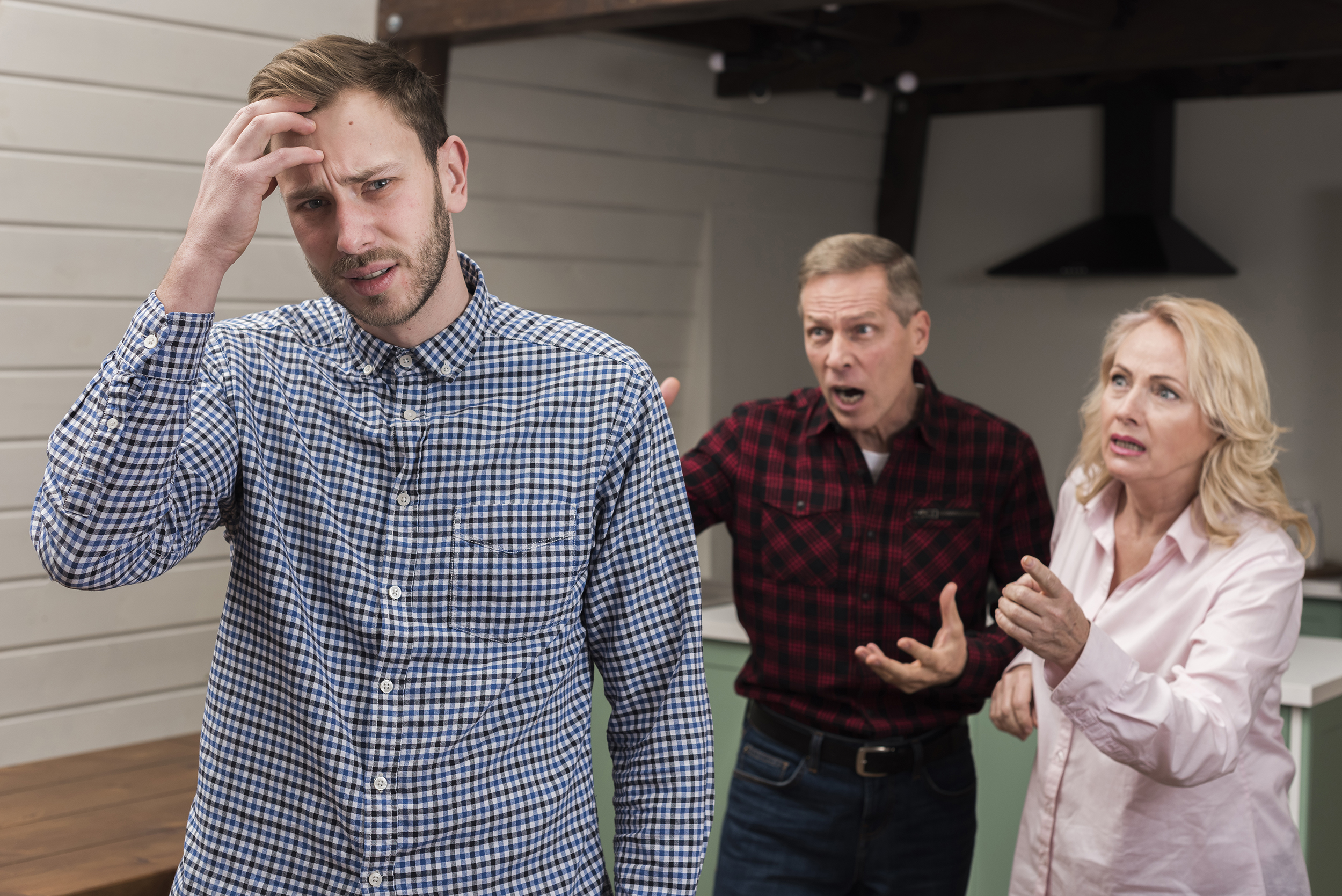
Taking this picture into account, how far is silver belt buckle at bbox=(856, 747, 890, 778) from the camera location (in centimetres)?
212

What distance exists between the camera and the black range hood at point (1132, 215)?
5.09 m

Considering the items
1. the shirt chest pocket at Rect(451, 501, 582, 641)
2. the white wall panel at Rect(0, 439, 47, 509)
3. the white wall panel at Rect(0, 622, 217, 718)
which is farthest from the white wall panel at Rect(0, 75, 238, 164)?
the shirt chest pocket at Rect(451, 501, 582, 641)

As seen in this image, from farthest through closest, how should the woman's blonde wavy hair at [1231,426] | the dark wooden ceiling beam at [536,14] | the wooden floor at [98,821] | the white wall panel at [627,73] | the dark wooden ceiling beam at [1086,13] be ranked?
the dark wooden ceiling beam at [1086,13] < the white wall panel at [627,73] < the dark wooden ceiling beam at [536,14] < the wooden floor at [98,821] < the woman's blonde wavy hair at [1231,426]

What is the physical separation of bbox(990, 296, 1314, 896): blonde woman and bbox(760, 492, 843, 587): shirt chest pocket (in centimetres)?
35

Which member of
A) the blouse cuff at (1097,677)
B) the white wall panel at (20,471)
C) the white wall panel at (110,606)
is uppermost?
the blouse cuff at (1097,677)

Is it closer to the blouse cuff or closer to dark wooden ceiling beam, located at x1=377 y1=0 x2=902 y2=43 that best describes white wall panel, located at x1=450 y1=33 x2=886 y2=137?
dark wooden ceiling beam, located at x1=377 y1=0 x2=902 y2=43

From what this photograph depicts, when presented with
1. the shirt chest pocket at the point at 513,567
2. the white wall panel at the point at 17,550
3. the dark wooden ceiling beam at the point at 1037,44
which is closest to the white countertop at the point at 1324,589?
the dark wooden ceiling beam at the point at 1037,44

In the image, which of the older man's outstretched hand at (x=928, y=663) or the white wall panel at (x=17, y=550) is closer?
the older man's outstretched hand at (x=928, y=663)

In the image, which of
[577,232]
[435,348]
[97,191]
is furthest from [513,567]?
[577,232]

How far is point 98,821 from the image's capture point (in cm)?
223

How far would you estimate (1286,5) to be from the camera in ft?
14.1

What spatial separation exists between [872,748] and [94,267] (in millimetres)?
2324

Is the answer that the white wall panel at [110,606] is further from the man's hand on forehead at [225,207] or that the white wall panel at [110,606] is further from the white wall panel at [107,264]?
the man's hand on forehead at [225,207]

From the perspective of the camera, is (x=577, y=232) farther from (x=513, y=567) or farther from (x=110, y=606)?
(x=513, y=567)
